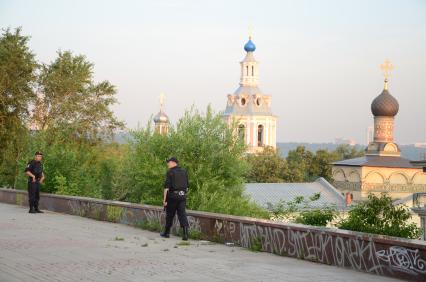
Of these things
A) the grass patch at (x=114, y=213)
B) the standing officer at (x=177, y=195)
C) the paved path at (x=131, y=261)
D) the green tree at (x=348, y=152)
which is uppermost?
the green tree at (x=348, y=152)

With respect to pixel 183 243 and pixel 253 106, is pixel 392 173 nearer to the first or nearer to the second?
pixel 253 106

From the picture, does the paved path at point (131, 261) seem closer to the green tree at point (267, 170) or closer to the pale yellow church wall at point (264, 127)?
the green tree at point (267, 170)

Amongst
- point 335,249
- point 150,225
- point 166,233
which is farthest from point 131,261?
point 150,225

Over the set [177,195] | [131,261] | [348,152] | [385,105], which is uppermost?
[385,105]

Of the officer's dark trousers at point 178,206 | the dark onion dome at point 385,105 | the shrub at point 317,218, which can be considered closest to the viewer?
the officer's dark trousers at point 178,206

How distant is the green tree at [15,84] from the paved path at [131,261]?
30.0 m

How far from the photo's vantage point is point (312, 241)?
12172mm

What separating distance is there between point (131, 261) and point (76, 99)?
125ft

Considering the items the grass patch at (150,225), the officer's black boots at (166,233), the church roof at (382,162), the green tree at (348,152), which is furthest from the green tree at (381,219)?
the green tree at (348,152)

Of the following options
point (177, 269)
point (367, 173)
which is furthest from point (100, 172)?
point (367, 173)

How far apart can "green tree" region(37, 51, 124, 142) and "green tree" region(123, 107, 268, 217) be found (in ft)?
85.7

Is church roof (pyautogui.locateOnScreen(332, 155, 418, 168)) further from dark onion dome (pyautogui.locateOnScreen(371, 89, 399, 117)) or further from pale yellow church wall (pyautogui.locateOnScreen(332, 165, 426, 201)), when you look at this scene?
dark onion dome (pyautogui.locateOnScreen(371, 89, 399, 117))

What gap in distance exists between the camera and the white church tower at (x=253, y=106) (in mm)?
148875

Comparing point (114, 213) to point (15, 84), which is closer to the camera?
point (114, 213)
